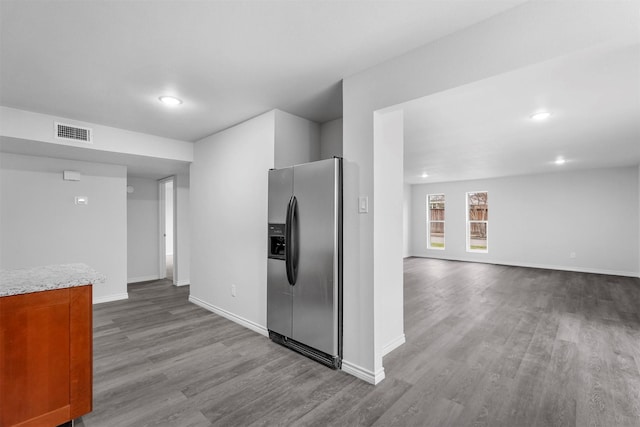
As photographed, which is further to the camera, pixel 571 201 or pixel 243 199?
pixel 571 201

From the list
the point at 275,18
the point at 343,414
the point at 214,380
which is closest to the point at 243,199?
the point at 214,380

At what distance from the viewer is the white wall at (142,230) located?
612cm

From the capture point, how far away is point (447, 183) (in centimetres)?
970

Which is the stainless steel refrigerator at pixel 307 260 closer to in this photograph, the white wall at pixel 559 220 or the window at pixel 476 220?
the white wall at pixel 559 220

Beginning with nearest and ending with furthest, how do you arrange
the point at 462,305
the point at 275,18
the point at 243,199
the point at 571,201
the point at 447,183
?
the point at 275,18
the point at 243,199
the point at 462,305
the point at 571,201
the point at 447,183

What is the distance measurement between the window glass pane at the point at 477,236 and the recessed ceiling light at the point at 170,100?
891 cm

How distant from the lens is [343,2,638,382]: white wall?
5.04ft

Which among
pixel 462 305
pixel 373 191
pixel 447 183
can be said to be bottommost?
pixel 462 305

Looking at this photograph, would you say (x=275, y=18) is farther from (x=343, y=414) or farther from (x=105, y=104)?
(x=343, y=414)

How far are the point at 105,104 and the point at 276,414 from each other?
11.1 ft

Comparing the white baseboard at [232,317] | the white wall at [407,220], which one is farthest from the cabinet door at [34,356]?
the white wall at [407,220]

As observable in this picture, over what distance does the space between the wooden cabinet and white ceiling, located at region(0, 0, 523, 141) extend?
1.69 m

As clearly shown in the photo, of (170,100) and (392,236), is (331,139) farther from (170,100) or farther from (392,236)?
(170,100)

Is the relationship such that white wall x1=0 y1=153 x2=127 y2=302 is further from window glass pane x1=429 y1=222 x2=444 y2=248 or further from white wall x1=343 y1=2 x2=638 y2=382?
window glass pane x1=429 y1=222 x2=444 y2=248
